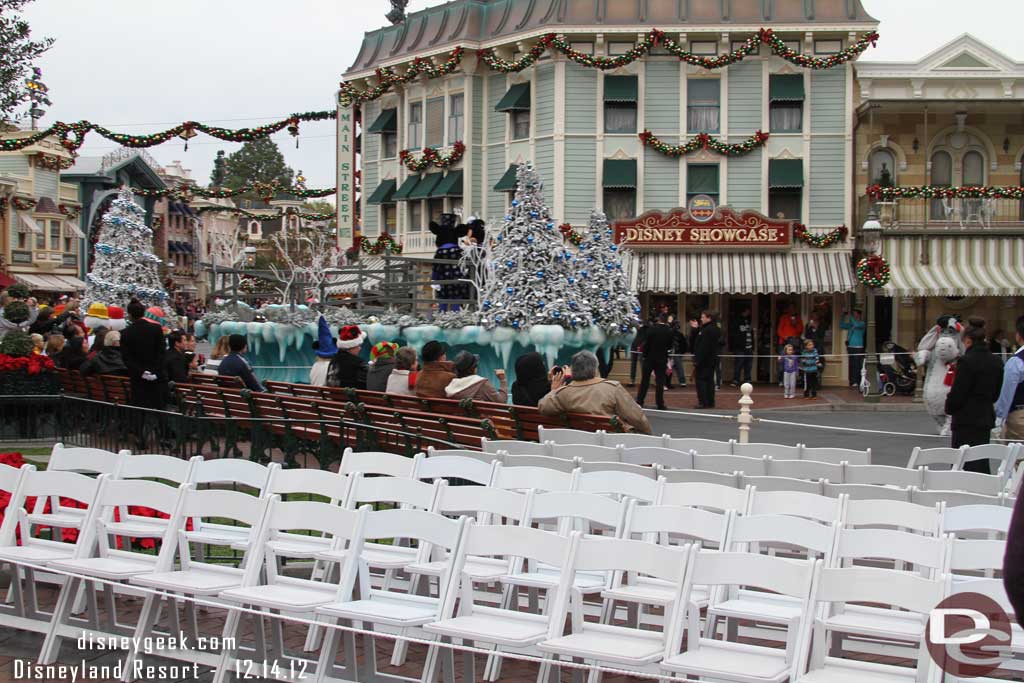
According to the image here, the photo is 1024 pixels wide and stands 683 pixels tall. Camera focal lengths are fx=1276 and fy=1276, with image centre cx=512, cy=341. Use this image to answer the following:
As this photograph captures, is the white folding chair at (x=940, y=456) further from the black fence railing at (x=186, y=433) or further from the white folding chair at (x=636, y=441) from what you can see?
the black fence railing at (x=186, y=433)

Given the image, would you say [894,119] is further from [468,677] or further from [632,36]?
[468,677]

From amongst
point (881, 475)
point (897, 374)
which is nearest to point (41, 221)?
point (897, 374)

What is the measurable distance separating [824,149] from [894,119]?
189 centimetres

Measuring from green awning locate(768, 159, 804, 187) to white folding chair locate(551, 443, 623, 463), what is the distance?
76.4 ft

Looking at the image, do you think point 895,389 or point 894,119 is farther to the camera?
point 894,119

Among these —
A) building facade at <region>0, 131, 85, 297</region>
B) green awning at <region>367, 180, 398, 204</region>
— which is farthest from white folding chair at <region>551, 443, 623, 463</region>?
building facade at <region>0, 131, 85, 297</region>

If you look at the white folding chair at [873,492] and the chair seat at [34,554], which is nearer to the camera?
the chair seat at [34,554]

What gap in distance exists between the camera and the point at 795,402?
2612 cm

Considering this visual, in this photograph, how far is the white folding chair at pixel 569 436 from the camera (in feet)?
37.1

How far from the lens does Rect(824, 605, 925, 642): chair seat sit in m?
5.71

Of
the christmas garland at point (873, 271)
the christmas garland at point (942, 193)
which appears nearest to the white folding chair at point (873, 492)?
the christmas garland at point (873, 271)

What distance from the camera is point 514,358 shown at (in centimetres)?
2152

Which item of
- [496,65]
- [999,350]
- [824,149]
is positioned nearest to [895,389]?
[999,350]

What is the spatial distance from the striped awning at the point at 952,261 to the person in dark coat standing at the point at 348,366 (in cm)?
1739
